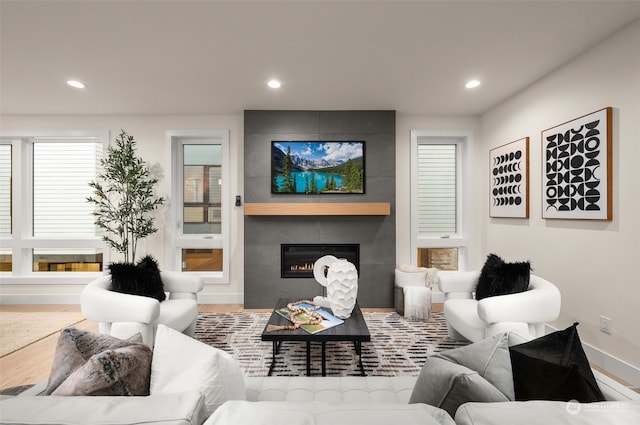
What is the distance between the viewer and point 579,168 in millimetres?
2582

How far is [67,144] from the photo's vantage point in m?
4.36

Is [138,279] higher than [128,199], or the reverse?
[128,199]

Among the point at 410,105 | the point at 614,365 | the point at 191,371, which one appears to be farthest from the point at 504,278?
the point at 191,371

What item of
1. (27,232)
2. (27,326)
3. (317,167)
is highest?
(317,167)

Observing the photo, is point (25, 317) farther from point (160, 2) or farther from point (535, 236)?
point (535, 236)

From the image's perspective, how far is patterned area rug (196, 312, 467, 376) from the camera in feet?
7.89

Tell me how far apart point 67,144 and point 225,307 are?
127 inches

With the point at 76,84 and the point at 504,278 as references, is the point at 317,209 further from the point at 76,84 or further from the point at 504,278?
the point at 76,84

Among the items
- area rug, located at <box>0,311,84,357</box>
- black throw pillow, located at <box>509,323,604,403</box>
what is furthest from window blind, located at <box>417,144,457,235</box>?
area rug, located at <box>0,311,84,357</box>

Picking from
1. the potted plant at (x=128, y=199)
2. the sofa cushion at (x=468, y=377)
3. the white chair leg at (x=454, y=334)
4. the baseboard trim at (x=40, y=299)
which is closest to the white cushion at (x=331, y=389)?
the sofa cushion at (x=468, y=377)

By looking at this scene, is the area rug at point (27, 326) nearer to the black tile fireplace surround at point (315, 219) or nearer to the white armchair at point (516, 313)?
the black tile fireplace surround at point (315, 219)

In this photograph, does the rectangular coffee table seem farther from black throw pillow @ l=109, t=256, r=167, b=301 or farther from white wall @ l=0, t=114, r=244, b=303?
white wall @ l=0, t=114, r=244, b=303

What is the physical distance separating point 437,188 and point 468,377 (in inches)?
149

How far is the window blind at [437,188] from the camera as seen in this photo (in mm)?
4344
